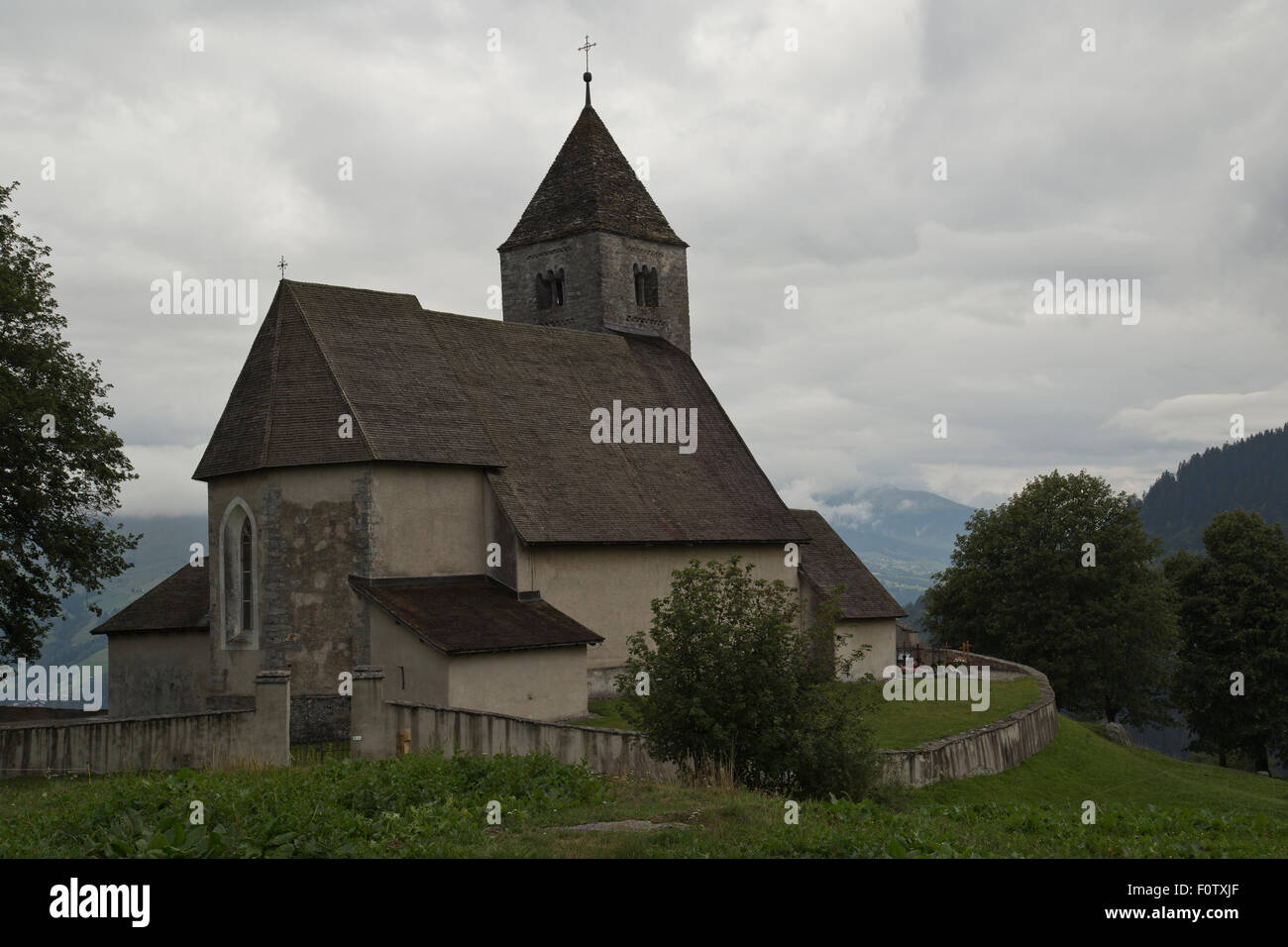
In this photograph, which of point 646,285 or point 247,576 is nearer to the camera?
point 247,576

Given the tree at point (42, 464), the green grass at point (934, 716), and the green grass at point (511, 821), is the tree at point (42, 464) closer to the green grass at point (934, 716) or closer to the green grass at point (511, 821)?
the green grass at point (511, 821)

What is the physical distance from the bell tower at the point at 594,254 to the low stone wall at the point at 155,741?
984 inches

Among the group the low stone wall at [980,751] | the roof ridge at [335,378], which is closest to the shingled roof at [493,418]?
the roof ridge at [335,378]

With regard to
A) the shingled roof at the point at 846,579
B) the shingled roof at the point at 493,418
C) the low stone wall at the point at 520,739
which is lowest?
the low stone wall at the point at 520,739

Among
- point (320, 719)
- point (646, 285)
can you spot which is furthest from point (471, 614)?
point (646, 285)

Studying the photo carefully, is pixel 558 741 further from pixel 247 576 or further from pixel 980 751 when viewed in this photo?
pixel 247 576

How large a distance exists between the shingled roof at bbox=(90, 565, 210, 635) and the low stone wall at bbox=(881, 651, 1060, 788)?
772 inches

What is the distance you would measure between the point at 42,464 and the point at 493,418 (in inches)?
499

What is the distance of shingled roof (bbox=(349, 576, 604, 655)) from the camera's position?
2728cm

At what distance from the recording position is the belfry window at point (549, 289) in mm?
45312

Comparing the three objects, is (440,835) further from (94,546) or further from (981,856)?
(94,546)

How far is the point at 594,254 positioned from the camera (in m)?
43.8
